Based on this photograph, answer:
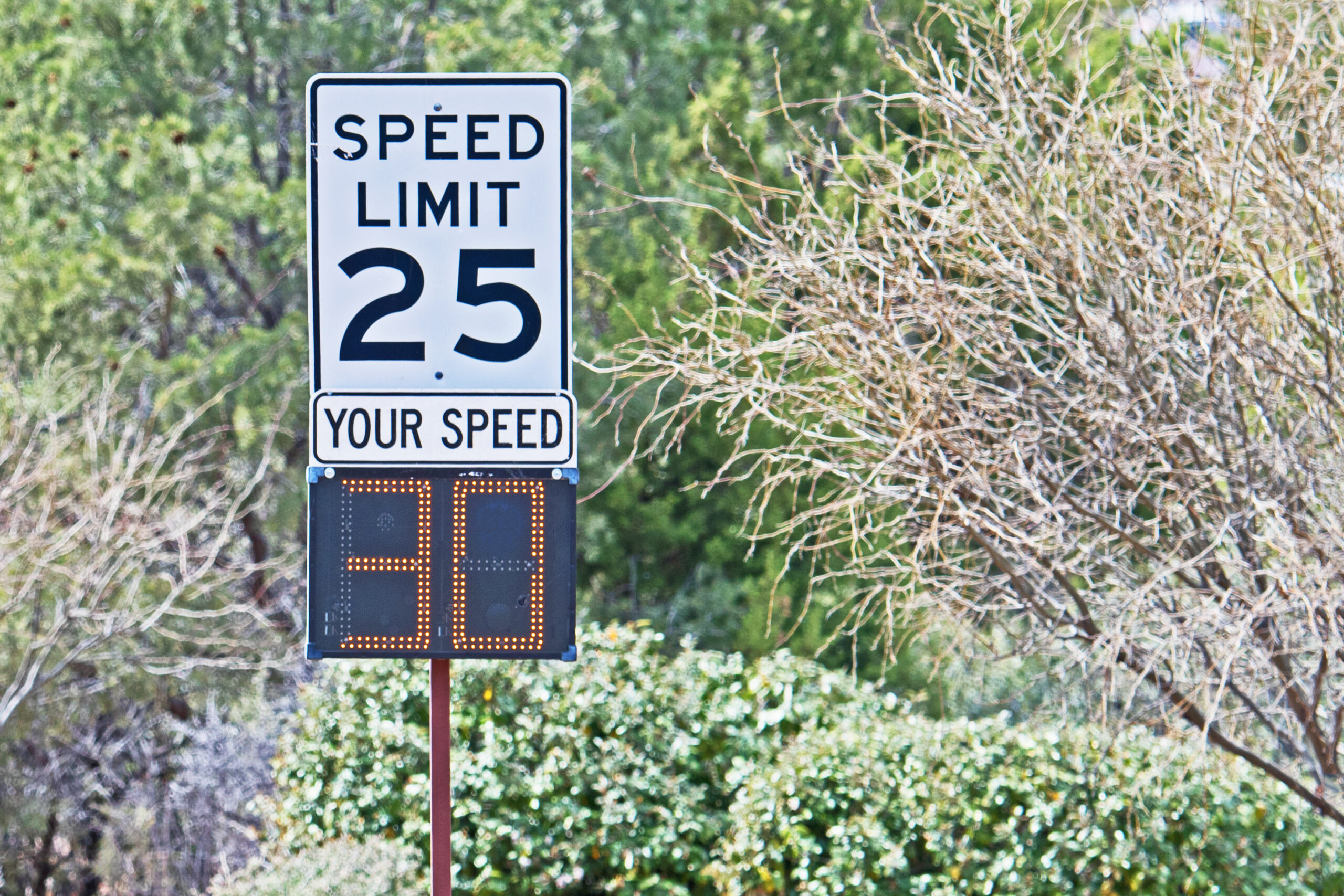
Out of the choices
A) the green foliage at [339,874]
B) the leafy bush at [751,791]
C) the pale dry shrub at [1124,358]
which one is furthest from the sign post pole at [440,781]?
the leafy bush at [751,791]

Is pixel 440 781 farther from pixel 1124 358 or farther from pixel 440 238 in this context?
pixel 1124 358

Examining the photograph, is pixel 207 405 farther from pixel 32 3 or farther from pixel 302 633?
pixel 32 3

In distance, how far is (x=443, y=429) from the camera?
347cm

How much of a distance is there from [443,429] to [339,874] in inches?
104

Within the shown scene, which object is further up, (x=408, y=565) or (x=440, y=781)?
(x=408, y=565)

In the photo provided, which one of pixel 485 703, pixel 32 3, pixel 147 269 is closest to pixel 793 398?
pixel 485 703

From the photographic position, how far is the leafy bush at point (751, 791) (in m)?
5.49

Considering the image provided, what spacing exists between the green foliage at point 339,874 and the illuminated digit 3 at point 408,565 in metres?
2.22

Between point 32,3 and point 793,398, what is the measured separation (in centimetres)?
710

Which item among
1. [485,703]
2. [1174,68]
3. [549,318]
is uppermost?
[1174,68]

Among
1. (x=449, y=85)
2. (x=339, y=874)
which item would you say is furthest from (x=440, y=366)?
(x=339, y=874)

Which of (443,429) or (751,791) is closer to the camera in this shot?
(443,429)

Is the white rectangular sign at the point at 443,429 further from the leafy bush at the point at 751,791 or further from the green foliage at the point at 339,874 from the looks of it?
the leafy bush at the point at 751,791

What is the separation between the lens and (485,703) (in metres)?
6.47
